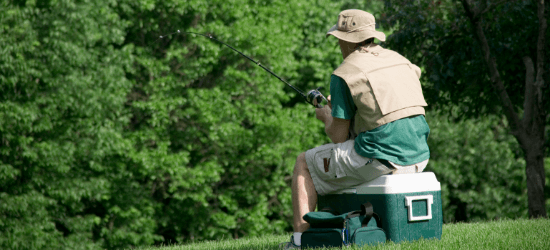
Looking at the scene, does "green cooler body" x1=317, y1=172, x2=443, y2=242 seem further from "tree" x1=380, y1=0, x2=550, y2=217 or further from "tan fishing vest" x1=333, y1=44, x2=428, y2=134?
"tree" x1=380, y1=0, x2=550, y2=217

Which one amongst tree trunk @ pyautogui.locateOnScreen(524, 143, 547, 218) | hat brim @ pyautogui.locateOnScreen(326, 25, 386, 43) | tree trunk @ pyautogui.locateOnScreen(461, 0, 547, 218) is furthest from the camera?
tree trunk @ pyautogui.locateOnScreen(524, 143, 547, 218)

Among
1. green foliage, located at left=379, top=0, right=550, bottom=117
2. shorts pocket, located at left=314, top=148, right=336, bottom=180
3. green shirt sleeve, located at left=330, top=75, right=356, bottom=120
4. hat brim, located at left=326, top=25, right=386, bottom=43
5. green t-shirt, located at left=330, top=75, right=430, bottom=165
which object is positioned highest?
green foliage, located at left=379, top=0, right=550, bottom=117

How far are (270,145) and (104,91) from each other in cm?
504

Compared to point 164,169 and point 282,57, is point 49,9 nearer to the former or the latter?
point 164,169

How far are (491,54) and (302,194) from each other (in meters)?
5.43

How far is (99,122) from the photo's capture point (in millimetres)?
14961

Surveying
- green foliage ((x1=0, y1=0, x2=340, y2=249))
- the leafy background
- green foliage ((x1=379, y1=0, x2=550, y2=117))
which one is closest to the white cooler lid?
green foliage ((x1=379, y1=0, x2=550, y2=117))

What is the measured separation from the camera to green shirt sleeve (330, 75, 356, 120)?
3355 mm

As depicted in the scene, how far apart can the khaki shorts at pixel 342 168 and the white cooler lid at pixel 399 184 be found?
4 cm

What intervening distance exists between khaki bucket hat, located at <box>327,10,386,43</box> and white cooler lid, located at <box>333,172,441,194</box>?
34.0 inches

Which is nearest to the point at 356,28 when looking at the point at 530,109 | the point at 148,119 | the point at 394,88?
the point at 394,88

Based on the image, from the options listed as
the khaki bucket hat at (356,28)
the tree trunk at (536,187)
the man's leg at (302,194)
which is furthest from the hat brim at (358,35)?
the tree trunk at (536,187)

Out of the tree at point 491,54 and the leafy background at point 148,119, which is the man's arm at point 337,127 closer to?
the tree at point 491,54

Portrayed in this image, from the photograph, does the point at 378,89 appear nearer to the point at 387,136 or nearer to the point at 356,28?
the point at 387,136
